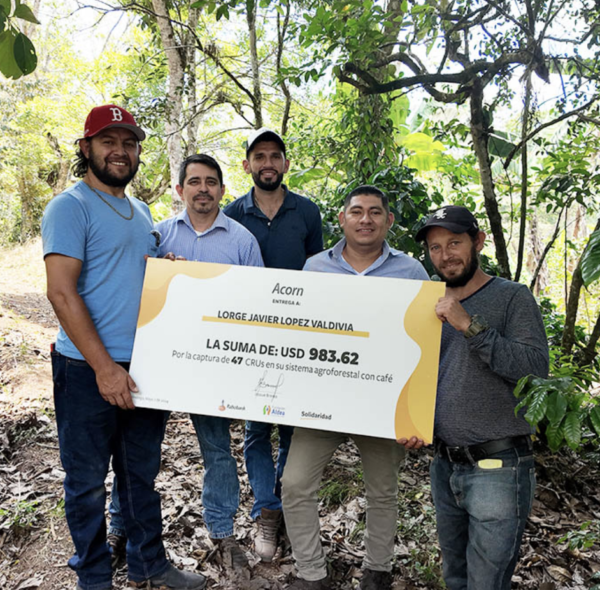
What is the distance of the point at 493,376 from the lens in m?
2.29

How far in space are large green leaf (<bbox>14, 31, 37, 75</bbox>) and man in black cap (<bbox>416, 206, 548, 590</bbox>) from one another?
1782 millimetres

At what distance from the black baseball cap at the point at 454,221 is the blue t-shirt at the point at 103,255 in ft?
5.34

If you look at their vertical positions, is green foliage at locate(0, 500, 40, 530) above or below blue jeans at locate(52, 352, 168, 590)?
below

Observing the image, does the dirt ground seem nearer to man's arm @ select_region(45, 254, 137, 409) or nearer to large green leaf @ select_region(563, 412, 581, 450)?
man's arm @ select_region(45, 254, 137, 409)

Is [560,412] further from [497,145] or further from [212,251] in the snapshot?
[497,145]

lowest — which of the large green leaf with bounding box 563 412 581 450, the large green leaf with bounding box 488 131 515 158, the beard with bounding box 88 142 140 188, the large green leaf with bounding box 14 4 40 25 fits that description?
the large green leaf with bounding box 563 412 581 450

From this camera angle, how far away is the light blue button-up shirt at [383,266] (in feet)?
9.52

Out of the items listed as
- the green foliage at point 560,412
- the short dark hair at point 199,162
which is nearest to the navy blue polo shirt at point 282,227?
the short dark hair at point 199,162

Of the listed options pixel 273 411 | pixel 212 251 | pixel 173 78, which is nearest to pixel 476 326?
pixel 273 411

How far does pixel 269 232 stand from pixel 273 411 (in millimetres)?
1346

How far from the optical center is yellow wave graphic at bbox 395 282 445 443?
8.15ft

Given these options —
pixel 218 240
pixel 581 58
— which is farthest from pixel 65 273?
pixel 581 58

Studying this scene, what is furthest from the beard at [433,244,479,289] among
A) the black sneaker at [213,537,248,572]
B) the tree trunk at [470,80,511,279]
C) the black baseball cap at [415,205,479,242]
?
the tree trunk at [470,80,511,279]

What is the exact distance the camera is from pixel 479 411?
228 cm
